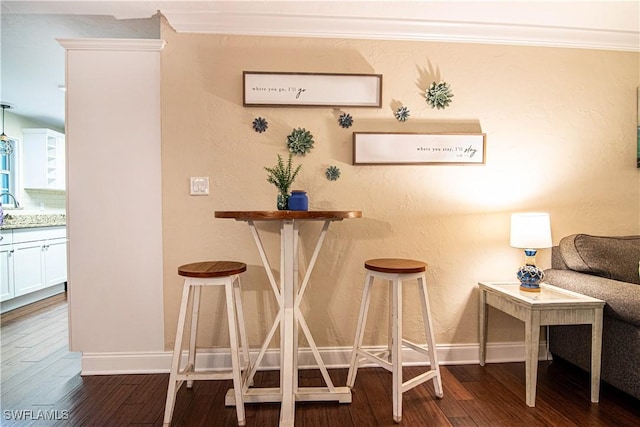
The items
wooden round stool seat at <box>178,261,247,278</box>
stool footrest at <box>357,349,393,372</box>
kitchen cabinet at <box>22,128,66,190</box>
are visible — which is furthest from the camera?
kitchen cabinet at <box>22,128,66,190</box>

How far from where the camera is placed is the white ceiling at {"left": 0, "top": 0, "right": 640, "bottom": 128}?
6.53 ft

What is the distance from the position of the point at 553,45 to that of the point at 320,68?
5.09 ft

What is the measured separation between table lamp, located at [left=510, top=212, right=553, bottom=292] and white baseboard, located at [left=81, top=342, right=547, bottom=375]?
551 mm

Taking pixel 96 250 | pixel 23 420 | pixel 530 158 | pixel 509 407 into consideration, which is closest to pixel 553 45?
pixel 530 158

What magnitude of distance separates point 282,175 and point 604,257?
193cm

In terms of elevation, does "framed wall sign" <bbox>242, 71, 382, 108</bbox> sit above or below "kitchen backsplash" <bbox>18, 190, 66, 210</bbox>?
above

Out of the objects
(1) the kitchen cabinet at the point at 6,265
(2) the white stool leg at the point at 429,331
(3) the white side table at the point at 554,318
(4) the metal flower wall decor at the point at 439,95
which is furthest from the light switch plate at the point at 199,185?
(1) the kitchen cabinet at the point at 6,265

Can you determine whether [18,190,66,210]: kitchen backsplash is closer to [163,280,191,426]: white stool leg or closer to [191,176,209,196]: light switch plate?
[191,176,209,196]: light switch plate

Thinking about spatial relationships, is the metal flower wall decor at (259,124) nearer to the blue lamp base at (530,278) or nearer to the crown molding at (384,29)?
the crown molding at (384,29)

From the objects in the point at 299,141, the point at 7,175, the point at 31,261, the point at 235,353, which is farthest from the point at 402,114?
the point at 7,175

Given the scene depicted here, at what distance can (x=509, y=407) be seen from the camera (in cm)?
176

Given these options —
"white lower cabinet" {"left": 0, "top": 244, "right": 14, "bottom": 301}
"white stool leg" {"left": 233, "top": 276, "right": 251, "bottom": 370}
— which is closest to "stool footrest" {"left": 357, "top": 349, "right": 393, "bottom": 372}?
"white stool leg" {"left": 233, "top": 276, "right": 251, "bottom": 370}

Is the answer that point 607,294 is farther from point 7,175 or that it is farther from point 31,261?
point 7,175

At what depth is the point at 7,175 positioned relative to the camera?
4.54m
